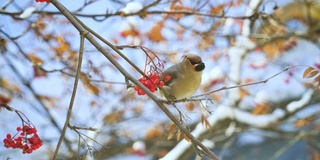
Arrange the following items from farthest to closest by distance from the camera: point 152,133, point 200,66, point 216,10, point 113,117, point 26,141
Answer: point 152,133, point 113,117, point 216,10, point 200,66, point 26,141

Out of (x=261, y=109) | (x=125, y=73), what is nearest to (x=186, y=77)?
(x=125, y=73)

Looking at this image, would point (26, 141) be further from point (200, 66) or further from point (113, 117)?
point (113, 117)

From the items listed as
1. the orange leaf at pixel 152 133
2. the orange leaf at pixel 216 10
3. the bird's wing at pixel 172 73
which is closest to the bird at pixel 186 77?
the bird's wing at pixel 172 73

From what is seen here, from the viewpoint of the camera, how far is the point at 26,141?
5.66ft

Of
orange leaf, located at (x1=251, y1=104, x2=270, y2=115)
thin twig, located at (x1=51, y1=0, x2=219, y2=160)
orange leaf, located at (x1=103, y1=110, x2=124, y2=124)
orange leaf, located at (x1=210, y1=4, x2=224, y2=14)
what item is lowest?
thin twig, located at (x1=51, y1=0, x2=219, y2=160)

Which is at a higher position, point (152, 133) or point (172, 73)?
point (152, 133)

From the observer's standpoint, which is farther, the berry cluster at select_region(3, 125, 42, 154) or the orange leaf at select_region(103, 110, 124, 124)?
the orange leaf at select_region(103, 110, 124, 124)

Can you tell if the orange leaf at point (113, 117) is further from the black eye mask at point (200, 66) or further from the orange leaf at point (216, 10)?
the black eye mask at point (200, 66)

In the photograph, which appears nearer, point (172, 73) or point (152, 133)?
point (172, 73)

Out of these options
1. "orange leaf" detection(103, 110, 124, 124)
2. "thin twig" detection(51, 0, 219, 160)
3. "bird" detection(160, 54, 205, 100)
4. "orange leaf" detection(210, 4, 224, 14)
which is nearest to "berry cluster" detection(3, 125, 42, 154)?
"thin twig" detection(51, 0, 219, 160)

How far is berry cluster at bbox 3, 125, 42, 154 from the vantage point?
1.71 m

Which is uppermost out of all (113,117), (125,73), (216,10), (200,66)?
(113,117)

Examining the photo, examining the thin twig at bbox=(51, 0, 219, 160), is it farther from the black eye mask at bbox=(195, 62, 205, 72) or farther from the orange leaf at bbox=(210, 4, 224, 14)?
the orange leaf at bbox=(210, 4, 224, 14)

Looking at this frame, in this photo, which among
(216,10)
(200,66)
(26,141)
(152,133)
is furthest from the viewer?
(152,133)
